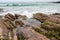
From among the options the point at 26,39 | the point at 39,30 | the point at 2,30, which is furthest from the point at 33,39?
the point at 2,30

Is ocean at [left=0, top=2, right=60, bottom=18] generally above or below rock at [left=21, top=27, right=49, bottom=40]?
below

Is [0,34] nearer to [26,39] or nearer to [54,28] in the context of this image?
[26,39]

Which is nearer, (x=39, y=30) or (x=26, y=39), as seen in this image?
(x=26, y=39)

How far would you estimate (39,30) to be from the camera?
12.4 m

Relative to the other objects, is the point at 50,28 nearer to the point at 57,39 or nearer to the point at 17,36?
the point at 57,39

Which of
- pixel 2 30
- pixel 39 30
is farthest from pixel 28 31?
pixel 2 30

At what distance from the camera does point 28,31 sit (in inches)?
492

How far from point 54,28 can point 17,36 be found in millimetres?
2335

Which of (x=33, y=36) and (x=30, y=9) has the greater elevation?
(x=33, y=36)

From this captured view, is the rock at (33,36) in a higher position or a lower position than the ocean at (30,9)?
higher

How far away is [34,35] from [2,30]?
2146mm

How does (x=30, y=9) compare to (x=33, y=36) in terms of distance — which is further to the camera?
(x=30, y=9)

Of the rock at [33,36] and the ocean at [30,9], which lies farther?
the ocean at [30,9]

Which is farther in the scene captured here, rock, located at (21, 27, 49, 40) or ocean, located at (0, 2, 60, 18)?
ocean, located at (0, 2, 60, 18)
